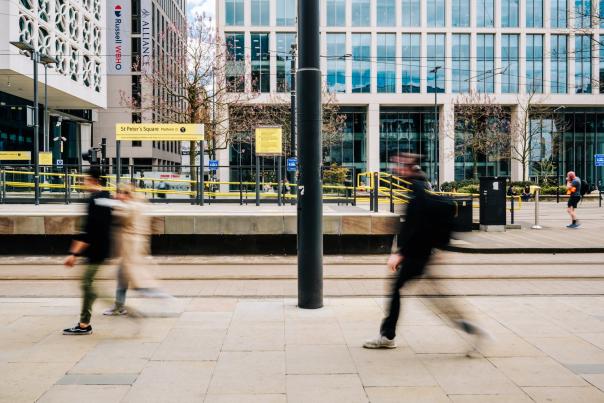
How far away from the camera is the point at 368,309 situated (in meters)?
7.52

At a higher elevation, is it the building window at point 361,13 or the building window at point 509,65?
the building window at point 361,13

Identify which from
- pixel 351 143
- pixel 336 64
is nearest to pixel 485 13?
pixel 336 64

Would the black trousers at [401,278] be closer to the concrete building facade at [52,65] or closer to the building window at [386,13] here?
the concrete building facade at [52,65]

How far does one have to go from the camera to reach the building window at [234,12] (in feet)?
178

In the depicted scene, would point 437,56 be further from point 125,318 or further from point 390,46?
point 125,318

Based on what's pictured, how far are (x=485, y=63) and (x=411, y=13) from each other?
7.91 metres

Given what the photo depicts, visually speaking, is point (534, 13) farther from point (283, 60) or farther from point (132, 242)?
point (132, 242)

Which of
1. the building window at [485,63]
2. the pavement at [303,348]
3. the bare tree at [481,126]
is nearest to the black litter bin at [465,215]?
the pavement at [303,348]

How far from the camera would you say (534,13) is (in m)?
54.5

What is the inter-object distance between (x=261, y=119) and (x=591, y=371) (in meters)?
45.6

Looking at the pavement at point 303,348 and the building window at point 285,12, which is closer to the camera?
the pavement at point 303,348

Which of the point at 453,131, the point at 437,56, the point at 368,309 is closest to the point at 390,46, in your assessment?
the point at 437,56

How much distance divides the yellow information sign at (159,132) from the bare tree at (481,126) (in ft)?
122

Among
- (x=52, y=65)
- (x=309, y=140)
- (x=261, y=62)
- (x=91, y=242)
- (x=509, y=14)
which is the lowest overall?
(x=91, y=242)
